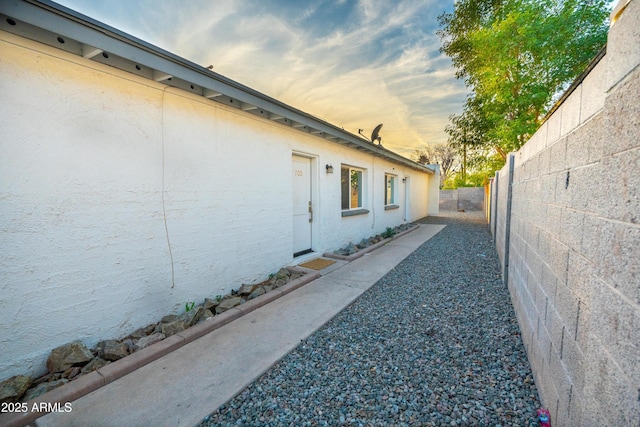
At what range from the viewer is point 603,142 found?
1.09 metres

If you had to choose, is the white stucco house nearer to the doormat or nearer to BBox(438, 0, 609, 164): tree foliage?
the doormat

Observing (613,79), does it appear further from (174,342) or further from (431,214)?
(431,214)

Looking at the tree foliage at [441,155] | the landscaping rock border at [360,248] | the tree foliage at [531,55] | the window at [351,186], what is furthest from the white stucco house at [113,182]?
the tree foliage at [441,155]

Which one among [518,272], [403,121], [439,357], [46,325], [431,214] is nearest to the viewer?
[46,325]

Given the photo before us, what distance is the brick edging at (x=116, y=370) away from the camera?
185 cm

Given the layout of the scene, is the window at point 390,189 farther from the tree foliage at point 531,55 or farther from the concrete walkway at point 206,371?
the concrete walkway at point 206,371

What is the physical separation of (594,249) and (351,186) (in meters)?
6.69

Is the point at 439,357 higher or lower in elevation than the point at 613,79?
lower

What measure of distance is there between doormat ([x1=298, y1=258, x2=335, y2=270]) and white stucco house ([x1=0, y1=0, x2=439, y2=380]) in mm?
997

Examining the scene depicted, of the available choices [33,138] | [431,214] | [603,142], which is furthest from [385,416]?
[431,214]

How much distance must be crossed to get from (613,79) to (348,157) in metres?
6.36

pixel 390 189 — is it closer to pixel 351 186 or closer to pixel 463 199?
→ pixel 351 186

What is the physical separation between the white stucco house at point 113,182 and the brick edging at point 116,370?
1.60 ft

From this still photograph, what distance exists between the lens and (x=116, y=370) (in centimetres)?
229
